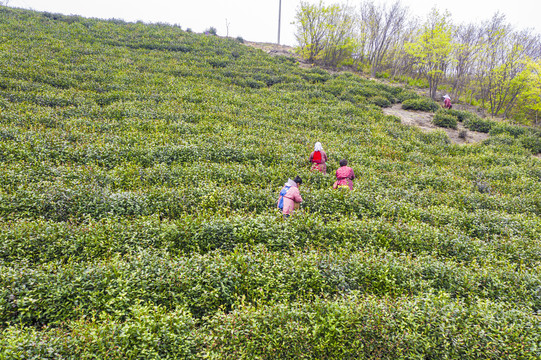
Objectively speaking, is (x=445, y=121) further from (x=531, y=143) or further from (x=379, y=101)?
(x=379, y=101)

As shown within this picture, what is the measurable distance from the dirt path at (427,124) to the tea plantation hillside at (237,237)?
3128 mm

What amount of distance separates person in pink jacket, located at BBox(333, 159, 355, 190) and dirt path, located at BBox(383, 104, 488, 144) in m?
15.8

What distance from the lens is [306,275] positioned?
6.03m

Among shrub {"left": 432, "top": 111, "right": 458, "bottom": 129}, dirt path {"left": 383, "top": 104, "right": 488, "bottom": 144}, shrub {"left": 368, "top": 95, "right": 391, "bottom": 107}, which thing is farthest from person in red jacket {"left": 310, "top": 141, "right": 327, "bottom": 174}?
shrub {"left": 368, "top": 95, "right": 391, "bottom": 107}

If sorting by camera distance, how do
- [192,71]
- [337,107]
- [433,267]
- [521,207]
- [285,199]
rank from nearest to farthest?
[433,267] < [285,199] < [521,207] < [337,107] < [192,71]

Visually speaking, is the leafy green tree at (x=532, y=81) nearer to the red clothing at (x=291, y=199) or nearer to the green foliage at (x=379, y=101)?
the green foliage at (x=379, y=101)

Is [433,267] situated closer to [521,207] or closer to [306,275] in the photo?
[306,275]

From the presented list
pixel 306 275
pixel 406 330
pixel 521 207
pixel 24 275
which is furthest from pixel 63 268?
pixel 521 207

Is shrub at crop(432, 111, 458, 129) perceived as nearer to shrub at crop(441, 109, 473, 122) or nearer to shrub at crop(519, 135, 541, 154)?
shrub at crop(441, 109, 473, 122)

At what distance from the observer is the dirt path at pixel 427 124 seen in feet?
72.6

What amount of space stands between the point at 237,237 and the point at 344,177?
5.55 m

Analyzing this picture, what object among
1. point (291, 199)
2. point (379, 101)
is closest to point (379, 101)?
point (379, 101)

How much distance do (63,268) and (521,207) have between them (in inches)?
611

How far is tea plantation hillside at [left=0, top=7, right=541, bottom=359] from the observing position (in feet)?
15.0
